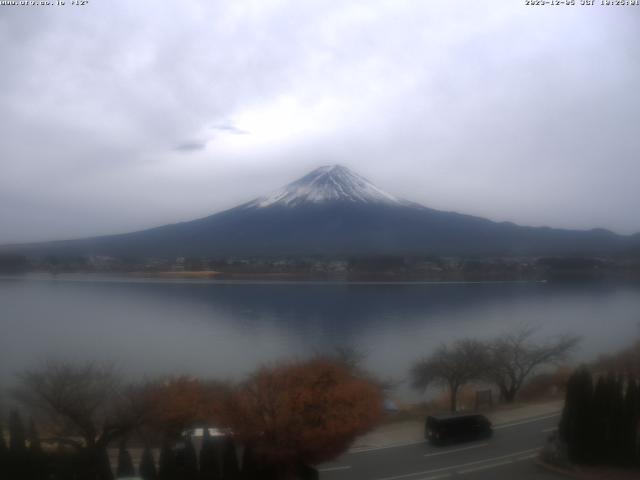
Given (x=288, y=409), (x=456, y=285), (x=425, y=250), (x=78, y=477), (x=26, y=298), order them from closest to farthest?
(x=78, y=477) → (x=288, y=409) → (x=26, y=298) → (x=456, y=285) → (x=425, y=250)

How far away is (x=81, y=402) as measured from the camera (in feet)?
17.4

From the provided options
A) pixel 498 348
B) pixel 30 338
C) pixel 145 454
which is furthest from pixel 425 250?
pixel 145 454

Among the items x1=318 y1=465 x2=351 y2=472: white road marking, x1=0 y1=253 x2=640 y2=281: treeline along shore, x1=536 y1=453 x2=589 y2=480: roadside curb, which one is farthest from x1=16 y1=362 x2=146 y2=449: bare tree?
x1=536 y1=453 x2=589 y2=480: roadside curb

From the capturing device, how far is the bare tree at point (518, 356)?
23.1 feet

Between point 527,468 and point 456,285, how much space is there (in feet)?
22.4

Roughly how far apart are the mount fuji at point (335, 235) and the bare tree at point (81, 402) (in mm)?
1889

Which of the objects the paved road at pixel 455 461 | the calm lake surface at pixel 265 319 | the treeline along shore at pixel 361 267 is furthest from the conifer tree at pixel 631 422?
the treeline along shore at pixel 361 267

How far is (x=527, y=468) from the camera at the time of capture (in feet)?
14.4

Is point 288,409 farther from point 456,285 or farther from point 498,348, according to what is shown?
point 456,285

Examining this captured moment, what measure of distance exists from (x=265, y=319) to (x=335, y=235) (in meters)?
7.35

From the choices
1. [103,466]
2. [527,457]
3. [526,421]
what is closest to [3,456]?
[103,466]

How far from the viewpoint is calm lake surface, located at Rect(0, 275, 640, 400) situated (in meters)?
6.75

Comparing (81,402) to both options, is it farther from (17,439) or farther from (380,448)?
(380,448)

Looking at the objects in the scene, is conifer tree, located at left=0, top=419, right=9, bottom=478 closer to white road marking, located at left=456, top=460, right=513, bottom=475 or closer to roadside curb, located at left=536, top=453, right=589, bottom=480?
white road marking, located at left=456, top=460, right=513, bottom=475
